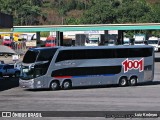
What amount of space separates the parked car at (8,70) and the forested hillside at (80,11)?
241 ft

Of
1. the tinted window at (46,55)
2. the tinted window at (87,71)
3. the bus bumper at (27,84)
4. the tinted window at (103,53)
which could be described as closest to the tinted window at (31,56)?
the tinted window at (46,55)

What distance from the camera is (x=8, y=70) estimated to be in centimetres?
5203

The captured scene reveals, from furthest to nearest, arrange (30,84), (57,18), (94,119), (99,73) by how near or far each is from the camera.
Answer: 1. (57,18)
2. (99,73)
3. (30,84)
4. (94,119)

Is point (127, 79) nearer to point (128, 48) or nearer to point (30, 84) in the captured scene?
point (128, 48)

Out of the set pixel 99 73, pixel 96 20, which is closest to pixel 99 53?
pixel 99 73

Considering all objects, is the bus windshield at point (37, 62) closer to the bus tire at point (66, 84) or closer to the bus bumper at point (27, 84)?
the bus bumper at point (27, 84)

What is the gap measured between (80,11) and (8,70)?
131 m

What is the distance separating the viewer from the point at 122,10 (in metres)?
128

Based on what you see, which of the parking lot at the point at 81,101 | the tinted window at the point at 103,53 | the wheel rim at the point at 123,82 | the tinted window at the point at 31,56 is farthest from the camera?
the wheel rim at the point at 123,82

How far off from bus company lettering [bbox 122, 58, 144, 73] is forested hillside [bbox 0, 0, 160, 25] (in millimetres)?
81970

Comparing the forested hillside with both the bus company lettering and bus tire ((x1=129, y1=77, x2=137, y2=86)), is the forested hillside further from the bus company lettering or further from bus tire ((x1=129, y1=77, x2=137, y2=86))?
bus tire ((x1=129, y1=77, x2=137, y2=86))

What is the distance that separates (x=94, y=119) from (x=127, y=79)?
2146 centimetres

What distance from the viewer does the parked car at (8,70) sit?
51.4 m

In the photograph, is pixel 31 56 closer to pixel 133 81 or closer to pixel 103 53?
pixel 103 53
